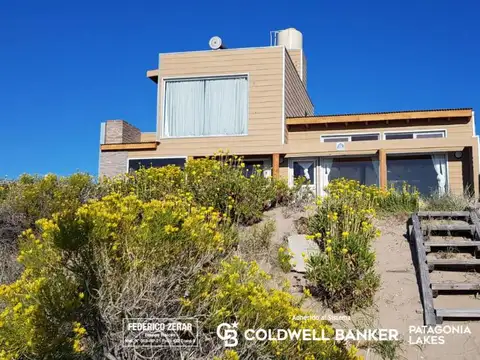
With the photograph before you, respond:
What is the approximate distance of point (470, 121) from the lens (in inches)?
587

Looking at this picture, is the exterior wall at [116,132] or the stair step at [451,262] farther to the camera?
the exterior wall at [116,132]

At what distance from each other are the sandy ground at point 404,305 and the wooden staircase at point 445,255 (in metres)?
0.09

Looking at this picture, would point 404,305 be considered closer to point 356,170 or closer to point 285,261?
point 285,261

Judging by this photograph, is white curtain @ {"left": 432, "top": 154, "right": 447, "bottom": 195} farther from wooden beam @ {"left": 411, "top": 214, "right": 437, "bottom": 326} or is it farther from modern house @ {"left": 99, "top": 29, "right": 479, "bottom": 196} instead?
wooden beam @ {"left": 411, "top": 214, "right": 437, "bottom": 326}

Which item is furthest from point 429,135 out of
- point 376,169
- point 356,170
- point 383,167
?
point 356,170

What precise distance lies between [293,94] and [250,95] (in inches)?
92.8

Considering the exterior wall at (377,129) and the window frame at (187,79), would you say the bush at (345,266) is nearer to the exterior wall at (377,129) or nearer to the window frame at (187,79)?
→ the exterior wall at (377,129)

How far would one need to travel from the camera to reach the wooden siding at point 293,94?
632 inches

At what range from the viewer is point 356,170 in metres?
15.2

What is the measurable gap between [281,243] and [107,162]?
10346 mm

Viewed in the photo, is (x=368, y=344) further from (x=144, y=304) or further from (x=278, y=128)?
(x=278, y=128)

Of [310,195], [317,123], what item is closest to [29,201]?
[310,195]

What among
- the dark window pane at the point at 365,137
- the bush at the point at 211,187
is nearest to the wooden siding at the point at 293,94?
the dark window pane at the point at 365,137

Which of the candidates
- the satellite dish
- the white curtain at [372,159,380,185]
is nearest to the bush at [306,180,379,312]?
the white curtain at [372,159,380,185]
